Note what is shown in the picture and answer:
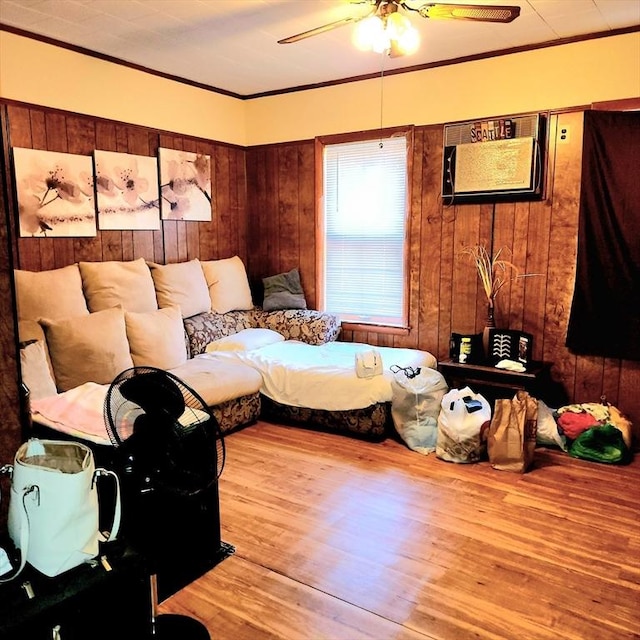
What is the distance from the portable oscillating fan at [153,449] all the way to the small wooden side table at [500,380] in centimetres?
223

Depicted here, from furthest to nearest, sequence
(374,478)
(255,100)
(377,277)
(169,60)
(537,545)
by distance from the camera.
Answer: (255,100) < (377,277) < (169,60) < (374,478) < (537,545)

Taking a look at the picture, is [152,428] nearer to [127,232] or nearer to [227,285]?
[127,232]

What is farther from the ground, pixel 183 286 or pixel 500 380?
pixel 183 286

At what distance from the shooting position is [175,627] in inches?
75.5

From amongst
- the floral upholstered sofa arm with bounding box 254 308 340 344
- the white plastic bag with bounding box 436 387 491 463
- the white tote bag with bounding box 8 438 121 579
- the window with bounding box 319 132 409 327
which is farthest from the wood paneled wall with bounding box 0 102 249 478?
the white plastic bag with bounding box 436 387 491 463

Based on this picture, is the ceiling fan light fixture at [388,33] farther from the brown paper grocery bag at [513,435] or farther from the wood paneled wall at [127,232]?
the brown paper grocery bag at [513,435]

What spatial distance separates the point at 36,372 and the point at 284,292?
235cm

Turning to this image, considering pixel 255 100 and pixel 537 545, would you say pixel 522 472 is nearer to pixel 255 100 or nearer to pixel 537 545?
pixel 537 545

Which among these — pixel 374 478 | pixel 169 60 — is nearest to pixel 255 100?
pixel 169 60

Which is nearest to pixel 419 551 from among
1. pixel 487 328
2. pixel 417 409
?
pixel 417 409

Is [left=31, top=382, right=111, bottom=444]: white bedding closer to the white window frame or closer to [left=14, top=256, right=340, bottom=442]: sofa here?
[left=14, top=256, right=340, bottom=442]: sofa

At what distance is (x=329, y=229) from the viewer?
5008mm

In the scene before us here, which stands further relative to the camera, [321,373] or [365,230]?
[365,230]

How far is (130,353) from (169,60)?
214 centimetres
